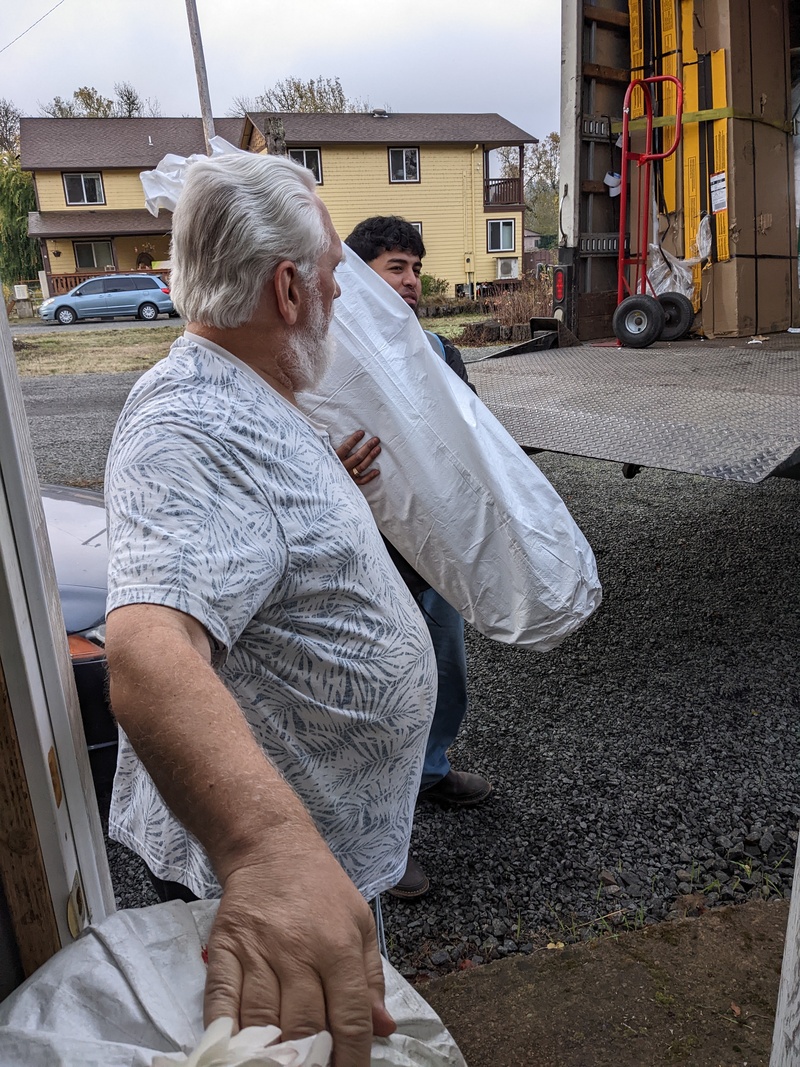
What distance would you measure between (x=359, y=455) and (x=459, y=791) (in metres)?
1.49

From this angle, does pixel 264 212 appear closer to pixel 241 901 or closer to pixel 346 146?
pixel 241 901

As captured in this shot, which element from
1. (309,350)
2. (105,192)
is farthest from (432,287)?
(309,350)

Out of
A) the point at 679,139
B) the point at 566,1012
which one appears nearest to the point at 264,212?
the point at 566,1012

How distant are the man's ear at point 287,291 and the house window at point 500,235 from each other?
35.4 m

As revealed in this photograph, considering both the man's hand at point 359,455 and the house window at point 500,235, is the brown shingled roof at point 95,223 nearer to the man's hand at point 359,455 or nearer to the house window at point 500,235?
the house window at point 500,235

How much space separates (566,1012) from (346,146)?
116 ft

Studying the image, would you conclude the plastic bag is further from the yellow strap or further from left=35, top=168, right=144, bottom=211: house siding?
left=35, top=168, right=144, bottom=211: house siding

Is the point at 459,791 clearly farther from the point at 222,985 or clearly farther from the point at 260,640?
the point at 222,985

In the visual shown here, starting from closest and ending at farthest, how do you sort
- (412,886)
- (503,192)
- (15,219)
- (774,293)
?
(412,886) < (774,293) < (503,192) < (15,219)

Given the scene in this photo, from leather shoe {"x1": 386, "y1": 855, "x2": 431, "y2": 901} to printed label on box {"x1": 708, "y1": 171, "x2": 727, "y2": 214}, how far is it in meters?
5.26

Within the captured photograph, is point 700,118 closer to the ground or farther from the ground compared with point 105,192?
closer to the ground

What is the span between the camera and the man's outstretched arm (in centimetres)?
77

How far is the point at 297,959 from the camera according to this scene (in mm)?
772

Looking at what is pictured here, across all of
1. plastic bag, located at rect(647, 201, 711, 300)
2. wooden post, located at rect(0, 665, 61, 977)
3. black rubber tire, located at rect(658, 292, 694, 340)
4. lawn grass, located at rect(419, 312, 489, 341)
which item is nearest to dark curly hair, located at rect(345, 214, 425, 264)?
wooden post, located at rect(0, 665, 61, 977)
